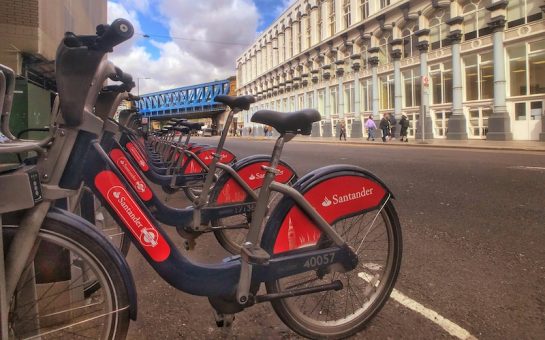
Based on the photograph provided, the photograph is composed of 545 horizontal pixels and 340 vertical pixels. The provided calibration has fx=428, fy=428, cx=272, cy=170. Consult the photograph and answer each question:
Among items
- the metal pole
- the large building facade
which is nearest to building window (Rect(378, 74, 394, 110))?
the large building facade

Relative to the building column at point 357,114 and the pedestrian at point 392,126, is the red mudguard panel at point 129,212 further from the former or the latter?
the building column at point 357,114

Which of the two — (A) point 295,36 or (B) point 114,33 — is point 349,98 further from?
(B) point 114,33

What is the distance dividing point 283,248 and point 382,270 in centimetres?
76

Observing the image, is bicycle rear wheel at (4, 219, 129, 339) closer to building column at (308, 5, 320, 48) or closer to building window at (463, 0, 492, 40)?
building window at (463, 0, 492, 40)

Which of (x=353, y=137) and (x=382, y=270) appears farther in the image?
(x=353, y=137)

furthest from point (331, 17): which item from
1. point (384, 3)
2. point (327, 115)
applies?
point (327, 115)

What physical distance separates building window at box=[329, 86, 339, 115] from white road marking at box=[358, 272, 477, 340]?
38.4m

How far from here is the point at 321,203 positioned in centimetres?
241

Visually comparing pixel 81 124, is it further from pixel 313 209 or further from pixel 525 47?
pixel 525 47

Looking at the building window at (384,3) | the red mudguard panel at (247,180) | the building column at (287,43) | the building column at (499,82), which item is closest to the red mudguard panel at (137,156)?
the red mudguard panel at (247,180)

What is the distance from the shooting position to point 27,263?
164 centimetres

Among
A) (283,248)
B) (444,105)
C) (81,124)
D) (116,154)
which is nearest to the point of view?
(81,124)

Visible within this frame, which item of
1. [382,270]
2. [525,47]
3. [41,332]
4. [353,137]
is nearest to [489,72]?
[525,47]

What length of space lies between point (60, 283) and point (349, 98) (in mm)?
38137
